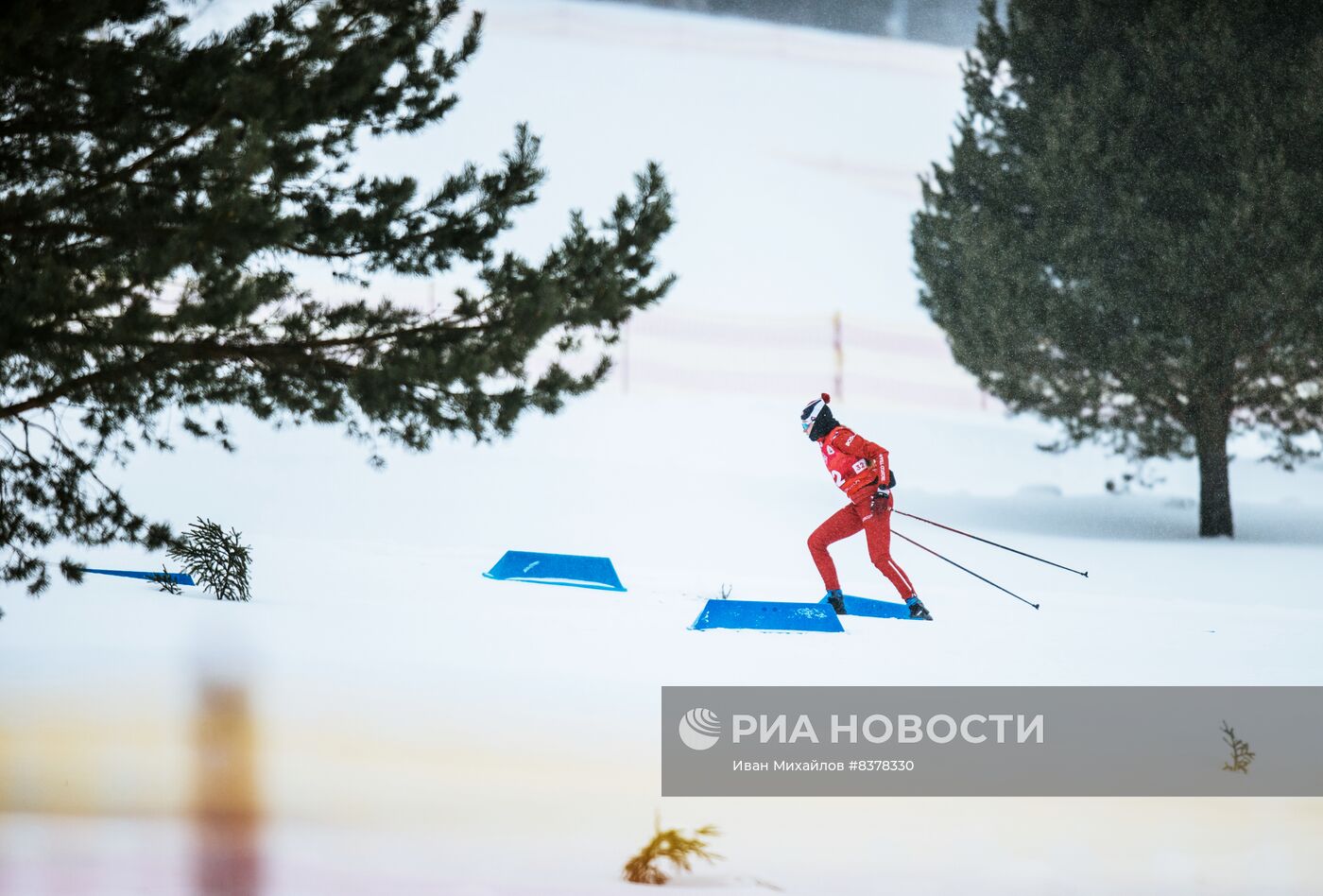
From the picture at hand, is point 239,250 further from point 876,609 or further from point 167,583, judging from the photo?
point 876,609

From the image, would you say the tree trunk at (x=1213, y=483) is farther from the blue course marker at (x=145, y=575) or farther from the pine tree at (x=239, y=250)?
the blue course marker at (x=145, y=575)

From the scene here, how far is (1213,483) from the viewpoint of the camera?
42.0 feet

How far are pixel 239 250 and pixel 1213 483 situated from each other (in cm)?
1038

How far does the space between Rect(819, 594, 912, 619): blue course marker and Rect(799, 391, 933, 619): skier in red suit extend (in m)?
0.10

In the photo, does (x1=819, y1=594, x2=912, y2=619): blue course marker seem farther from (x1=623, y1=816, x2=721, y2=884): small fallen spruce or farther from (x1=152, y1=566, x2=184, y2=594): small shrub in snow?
(x1=623, y1=816, x2=721, y2=884): small fallen spruce

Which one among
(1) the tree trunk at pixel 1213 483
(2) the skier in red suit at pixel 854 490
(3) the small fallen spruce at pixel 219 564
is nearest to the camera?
(3) the small fallen spruce at pixel 219 564

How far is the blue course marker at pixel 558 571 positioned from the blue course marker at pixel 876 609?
1.37 meters

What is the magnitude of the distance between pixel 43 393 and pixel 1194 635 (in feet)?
19.9

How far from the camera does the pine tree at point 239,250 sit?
16.2 ft

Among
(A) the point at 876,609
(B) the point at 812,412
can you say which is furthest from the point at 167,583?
(A) the point at 876,609

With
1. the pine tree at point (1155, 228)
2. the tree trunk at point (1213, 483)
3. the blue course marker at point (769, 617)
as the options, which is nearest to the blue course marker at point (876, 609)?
the blue course marker at point (769, 617)

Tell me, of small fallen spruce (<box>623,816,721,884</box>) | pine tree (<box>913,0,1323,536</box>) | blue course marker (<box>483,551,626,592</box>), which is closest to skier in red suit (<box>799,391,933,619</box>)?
blue course marker (<box>483,551,626,592</box>)

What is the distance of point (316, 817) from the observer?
4098 millimetres

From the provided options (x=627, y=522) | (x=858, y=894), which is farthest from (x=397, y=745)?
(x=627, y=522)
